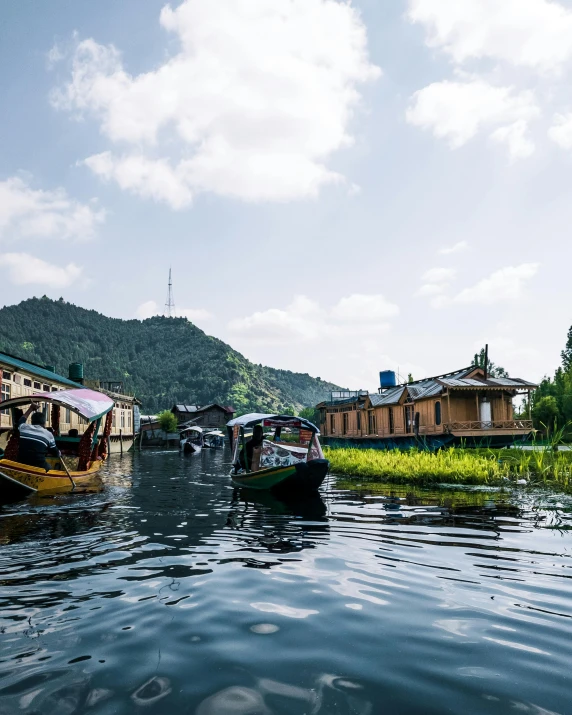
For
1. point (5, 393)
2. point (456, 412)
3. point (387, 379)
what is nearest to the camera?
point (5, 393)

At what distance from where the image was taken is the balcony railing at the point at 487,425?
32.9m

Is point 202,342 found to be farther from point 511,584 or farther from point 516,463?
point 511,584

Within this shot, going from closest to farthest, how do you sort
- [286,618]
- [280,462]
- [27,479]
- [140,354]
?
[286,618] → [27,479] → [280,462] → [140,354]

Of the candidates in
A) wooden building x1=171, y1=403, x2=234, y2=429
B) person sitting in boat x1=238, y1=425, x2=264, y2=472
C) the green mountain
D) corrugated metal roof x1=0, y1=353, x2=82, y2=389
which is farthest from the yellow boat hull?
the green mountain

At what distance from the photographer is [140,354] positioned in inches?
6929

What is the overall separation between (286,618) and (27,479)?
11.5m

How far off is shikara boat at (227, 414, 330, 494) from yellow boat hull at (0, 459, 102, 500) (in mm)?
5641

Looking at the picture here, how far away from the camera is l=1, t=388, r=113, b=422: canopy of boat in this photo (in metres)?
15.7

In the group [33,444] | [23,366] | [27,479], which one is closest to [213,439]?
[23,366]

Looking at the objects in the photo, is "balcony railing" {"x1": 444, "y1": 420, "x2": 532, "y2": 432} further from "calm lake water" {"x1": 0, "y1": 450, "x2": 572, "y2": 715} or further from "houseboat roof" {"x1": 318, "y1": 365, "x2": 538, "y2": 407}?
"calm lake water" {"x1": 0, "y1": 450, "x2": 572, "y2": 715}

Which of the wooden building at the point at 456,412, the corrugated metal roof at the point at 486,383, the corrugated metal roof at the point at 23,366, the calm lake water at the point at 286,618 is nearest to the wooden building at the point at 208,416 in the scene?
the wooden building at the point at 456,412

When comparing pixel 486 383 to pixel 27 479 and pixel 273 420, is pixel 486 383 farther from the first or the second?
pixel 27 479

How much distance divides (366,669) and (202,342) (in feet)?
590

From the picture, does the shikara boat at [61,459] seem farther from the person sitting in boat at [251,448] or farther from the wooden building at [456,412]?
the wooden building at [456,412]
